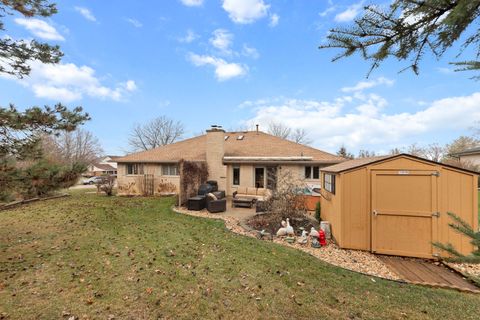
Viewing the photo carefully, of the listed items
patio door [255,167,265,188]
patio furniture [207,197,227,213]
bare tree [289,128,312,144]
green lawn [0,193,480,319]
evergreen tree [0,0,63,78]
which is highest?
bare tree [289,128,312,144]

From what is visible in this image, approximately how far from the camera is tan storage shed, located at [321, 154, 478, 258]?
583cm

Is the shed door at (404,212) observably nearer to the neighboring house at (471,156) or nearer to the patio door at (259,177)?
the patio door at (259,177)

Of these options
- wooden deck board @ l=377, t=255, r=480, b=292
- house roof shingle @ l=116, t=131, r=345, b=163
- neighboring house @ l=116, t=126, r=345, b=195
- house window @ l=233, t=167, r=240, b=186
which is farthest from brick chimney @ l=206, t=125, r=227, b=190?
wooden deck board @ l=377, t=255, r=480, b=292

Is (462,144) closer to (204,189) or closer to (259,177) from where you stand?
(259,177)

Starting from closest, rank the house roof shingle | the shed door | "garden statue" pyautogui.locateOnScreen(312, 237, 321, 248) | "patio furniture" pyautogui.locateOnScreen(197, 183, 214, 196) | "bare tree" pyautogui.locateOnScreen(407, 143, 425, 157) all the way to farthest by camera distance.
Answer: the shed door < "garden statue" pyautogui.locateOnScreen(312, 237, 321, 248) < "patio furniture" pyautogui.locateOnScreen(197, 183, 214, 196) < the house roof shingle < "bare tree" pyautogui.locateOnScreen(407, 143, 425, 157)

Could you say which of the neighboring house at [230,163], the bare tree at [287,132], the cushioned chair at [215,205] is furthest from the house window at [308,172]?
the bare tree at [287,132]

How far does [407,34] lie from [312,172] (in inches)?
497

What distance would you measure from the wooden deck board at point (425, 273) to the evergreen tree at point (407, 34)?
504cm

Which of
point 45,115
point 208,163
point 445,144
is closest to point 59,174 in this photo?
point 45,115

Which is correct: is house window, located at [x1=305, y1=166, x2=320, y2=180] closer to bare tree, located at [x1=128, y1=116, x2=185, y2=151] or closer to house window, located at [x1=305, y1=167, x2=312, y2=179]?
house window, located at [x1=305, y1=167, x2=312, y2=179]

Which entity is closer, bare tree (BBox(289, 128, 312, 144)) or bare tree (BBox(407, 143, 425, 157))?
bare tree (BBox(407, 143, 425, 157))

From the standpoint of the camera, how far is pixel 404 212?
20.1 feet

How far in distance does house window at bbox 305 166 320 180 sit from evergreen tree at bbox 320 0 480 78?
12361 millimetres

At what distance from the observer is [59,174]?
228 inches
